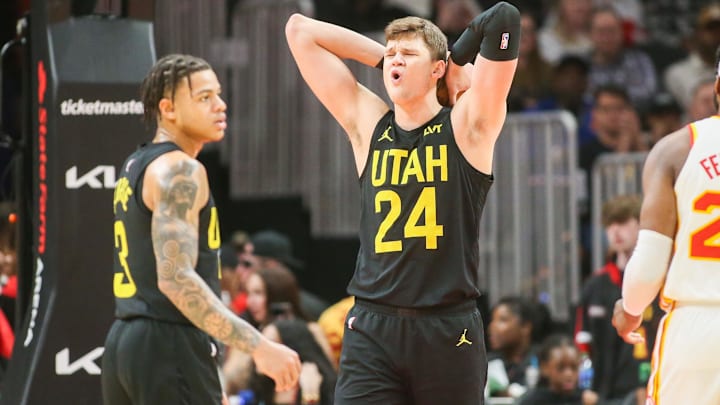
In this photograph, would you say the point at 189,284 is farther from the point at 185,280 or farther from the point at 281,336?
the point at 281,336

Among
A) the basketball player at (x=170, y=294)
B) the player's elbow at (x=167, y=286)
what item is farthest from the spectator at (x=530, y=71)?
the player's elbow at (x=167, y=286)

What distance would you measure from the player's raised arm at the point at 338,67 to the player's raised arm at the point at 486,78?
1.47ft

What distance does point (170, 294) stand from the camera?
5773 mm

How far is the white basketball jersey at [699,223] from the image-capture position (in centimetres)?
549

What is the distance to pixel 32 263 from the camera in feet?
26.2

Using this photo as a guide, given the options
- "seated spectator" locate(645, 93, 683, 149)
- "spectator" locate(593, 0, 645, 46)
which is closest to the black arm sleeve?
"seated spectator" locate(645, 93, 683, 149)

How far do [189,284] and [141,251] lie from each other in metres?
0.34

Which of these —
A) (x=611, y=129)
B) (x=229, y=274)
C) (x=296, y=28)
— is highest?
(x=296, y=28)

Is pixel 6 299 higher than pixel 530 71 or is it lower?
lower

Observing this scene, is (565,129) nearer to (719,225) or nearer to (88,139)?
(88,139)

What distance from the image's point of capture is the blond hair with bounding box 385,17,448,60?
19.3 ft

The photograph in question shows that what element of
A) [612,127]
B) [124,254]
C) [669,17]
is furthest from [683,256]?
[669,17]

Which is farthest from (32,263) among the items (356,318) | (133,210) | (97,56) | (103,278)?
(356,318)

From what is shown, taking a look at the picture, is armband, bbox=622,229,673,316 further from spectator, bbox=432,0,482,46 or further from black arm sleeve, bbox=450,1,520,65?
spectator, bbox=432,0,482,46
